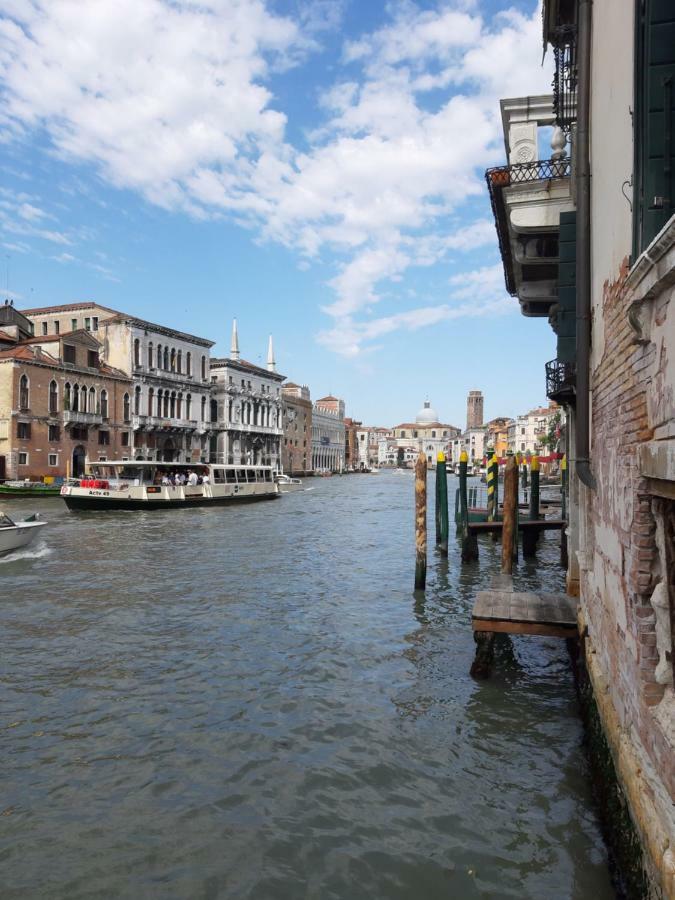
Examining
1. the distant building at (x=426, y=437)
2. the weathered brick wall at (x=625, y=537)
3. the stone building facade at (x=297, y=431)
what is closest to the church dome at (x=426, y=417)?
the distant building at (x=426, y=437)

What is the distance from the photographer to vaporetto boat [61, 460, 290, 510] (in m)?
24.4

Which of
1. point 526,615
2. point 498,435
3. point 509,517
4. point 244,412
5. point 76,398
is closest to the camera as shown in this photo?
point 526,615

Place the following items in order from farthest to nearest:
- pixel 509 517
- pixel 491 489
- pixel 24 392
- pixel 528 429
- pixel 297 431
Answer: pixel 528 429 < pixel 297 431 < pixel 24 392 < pixel 491 489 < pixel 509 517

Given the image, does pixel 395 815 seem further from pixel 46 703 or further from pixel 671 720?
pixel 46 703

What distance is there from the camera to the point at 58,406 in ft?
112

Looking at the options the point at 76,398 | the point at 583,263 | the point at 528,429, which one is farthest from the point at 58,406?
the point at 528,429

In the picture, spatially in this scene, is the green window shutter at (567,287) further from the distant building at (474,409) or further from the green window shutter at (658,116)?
the distant building at (474,409)

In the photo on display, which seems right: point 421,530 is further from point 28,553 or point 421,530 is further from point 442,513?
point 28,553

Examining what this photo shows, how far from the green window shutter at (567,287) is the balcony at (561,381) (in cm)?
142

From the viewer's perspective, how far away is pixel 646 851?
2.94m

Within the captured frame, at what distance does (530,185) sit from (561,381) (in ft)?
8.31

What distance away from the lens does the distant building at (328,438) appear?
81562 millimetres

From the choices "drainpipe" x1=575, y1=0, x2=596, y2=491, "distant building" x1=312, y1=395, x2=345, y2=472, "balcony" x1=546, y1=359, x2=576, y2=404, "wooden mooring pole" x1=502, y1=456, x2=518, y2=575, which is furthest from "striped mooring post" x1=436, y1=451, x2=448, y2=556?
"distant building" x1=312, y1=395, x2=345, y2=472

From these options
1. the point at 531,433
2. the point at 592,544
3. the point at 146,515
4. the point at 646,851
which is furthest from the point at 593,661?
the point at 531,433
